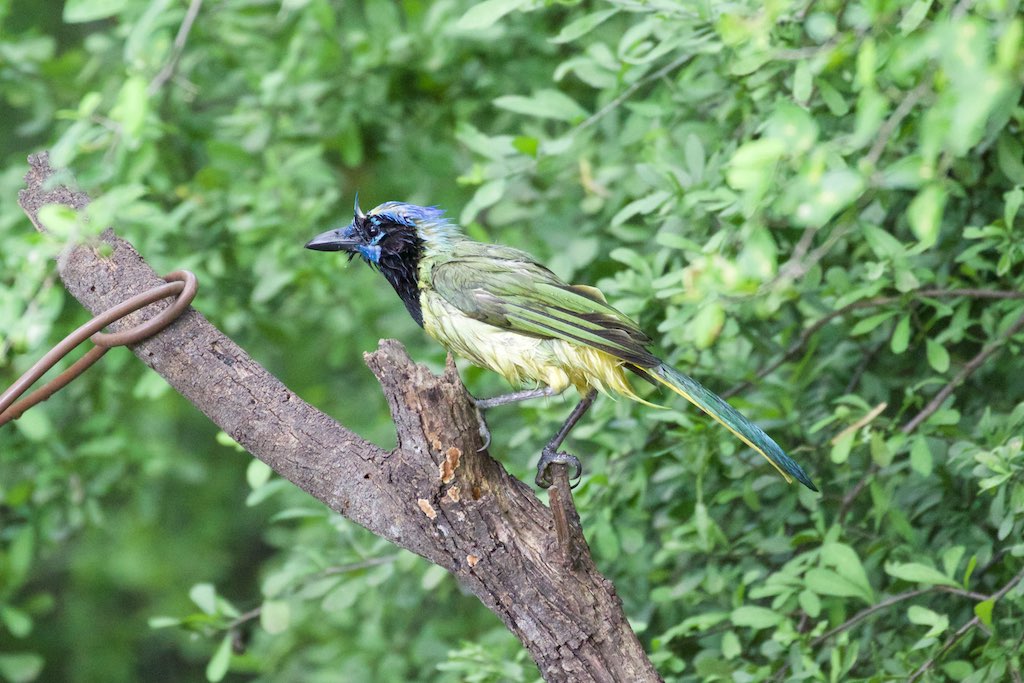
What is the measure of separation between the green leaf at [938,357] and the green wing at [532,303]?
93cm

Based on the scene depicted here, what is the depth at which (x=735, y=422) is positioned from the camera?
281cm

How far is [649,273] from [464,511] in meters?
1.40

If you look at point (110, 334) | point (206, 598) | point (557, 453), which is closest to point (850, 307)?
point (557, 453)

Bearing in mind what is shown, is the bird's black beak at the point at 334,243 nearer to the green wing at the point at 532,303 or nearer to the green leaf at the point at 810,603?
the green wing at the point at 532,303

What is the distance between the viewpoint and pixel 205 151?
5301mm

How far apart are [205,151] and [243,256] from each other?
31.6 inches

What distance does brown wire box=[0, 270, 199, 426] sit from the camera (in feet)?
8.61

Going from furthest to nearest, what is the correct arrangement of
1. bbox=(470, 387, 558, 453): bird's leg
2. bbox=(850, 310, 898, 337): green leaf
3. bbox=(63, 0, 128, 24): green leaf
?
bbox=(63, 0, 128, 24): green leaf, bbox=(850, 310, 898, 337): green leaf, bbox=(470, 387, 558, 453): bird's leg

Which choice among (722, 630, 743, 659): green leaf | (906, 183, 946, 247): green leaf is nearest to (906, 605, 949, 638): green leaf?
(722, 630, 743, 659): green leaf

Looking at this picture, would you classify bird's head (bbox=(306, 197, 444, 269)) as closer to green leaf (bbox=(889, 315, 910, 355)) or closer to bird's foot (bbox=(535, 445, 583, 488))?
bird's foot (bbox=(535, 445, 583, 488))

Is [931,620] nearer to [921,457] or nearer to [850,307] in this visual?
[921,457]

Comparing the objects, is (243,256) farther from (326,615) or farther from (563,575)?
(563,575)

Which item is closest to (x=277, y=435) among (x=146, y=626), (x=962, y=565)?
(x=962, y=565)

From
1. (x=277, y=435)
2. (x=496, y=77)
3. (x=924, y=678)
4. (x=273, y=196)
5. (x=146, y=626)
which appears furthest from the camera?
(x=146, y=626)
